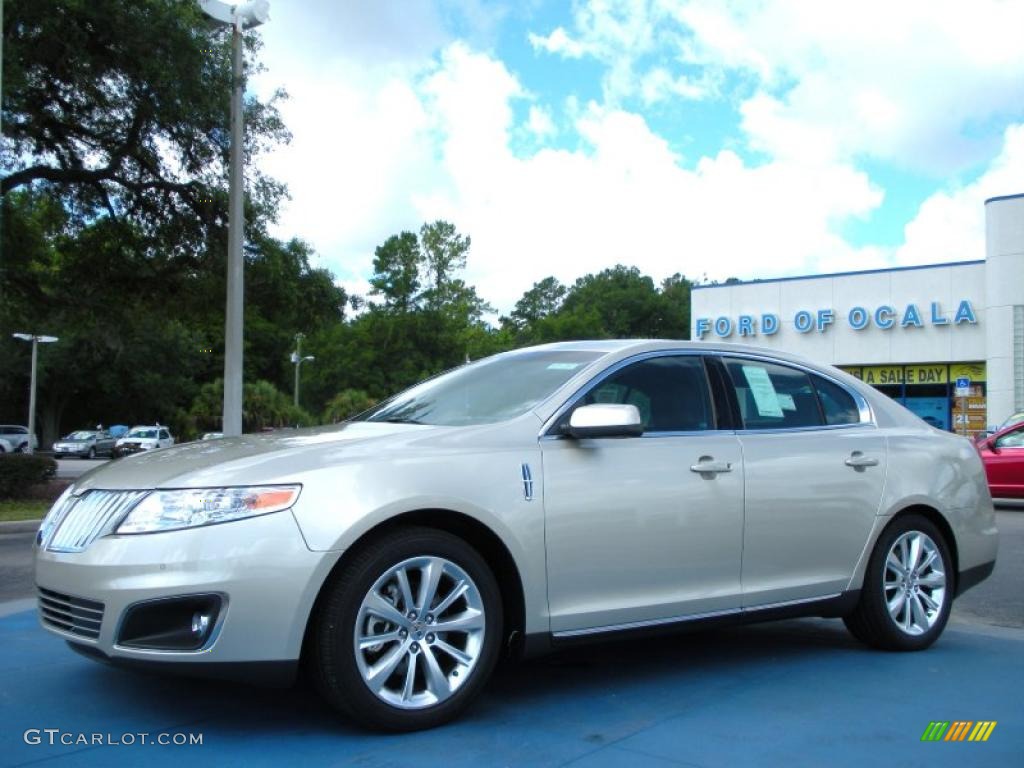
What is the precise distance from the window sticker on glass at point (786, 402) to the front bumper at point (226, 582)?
2689 mm

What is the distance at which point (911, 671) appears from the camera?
16.4ft

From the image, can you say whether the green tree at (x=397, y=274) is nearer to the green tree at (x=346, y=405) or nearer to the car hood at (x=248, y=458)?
the green tree at (x=346, y=405)

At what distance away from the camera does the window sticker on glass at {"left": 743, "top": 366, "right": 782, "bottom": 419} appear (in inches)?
205

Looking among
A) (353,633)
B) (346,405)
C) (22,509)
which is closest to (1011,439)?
(353,633)

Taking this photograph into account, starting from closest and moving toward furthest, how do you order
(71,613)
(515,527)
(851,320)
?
(71,613)
(515,527)
(851,320)

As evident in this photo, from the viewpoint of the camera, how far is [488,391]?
4.91 metres

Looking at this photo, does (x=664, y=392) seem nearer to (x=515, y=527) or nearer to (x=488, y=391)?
(x=488, y=391)

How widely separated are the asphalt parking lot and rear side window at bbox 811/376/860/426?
125 centimetres

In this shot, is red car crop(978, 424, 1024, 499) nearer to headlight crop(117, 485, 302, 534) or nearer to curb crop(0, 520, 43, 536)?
curb crop(0, 520, 43, 536)

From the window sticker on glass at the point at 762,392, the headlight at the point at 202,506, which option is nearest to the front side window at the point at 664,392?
the window sticker on glass at the point at 762,392

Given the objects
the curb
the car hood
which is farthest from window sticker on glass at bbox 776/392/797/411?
the curb

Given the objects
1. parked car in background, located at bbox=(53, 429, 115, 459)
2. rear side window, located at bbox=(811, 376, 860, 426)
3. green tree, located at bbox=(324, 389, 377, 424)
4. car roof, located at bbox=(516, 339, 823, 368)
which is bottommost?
parked car in background, located at bbox=(53, 429, 115, 459)

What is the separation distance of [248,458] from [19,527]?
10.1 metres

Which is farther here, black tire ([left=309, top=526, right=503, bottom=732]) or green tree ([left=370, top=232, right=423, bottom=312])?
green tree ([left=370, top=232, right=423, bottom=312])
